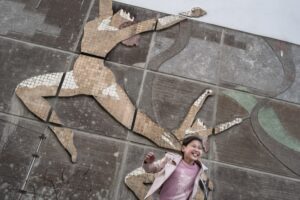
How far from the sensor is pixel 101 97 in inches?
168

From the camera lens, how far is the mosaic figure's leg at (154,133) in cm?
416

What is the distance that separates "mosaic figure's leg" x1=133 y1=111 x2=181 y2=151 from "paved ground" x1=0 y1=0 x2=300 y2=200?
0.08 metres

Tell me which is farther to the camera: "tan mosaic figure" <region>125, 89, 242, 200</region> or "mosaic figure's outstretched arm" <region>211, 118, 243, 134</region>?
"mosaic figure's outstretched arm" <region>211, 118, 243, 134</region>

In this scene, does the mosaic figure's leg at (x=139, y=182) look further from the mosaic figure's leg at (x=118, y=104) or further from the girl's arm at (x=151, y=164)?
the girl's arm at (x=151, y=164)

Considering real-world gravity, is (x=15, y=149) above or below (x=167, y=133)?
below

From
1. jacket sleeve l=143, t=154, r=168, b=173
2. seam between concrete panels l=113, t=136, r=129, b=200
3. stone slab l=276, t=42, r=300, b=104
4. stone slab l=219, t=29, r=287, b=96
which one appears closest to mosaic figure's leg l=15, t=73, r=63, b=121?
seam between concrete panels l=113, t=136, r=129, b=200

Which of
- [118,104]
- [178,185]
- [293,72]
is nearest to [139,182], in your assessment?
[118,104]

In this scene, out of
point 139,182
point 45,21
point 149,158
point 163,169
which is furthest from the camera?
point 45,21

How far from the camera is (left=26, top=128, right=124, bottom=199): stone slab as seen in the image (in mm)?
3795

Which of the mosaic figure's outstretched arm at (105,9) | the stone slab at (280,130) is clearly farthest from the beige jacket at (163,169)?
the mosaic figure's outstretched arm at (105,9)

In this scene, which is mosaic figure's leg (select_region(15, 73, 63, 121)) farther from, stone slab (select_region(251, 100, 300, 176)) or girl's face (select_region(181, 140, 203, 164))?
stone slab (select_region(251, 100, 300, 176))

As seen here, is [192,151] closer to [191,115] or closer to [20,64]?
[191,115]

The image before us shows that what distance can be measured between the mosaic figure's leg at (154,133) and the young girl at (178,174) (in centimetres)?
110

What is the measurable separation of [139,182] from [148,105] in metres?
0.90
